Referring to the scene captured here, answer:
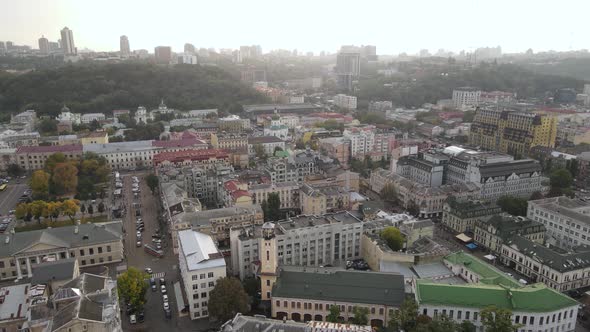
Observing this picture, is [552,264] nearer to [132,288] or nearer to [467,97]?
[132,288]

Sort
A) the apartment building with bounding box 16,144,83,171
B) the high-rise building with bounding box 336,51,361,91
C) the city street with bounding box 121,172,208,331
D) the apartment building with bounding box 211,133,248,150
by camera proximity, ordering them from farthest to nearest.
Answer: the high-rise building with bounding box 336,51,361,91 → the apartment building with bounding box 211,133,248,150 → the apartment building with bounding box 16,144,83,171 → the city street with bounding box 121,172,208,331

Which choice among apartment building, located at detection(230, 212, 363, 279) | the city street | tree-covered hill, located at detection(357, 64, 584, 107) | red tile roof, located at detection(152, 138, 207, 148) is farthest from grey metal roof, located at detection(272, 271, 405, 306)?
tree-covered hill, located at detection(357, 64, 584, 107)

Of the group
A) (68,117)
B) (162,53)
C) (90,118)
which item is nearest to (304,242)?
(68,117)

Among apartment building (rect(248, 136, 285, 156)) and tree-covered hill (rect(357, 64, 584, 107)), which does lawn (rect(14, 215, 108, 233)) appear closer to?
apartment building (rect(248, 136, 285, 156))

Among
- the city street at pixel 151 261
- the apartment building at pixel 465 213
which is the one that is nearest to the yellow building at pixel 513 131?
the apartment building at pixel 465 213

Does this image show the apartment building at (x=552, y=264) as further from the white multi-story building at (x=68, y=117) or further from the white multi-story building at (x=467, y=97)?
the white multi-story building at (x=467, y=97)
